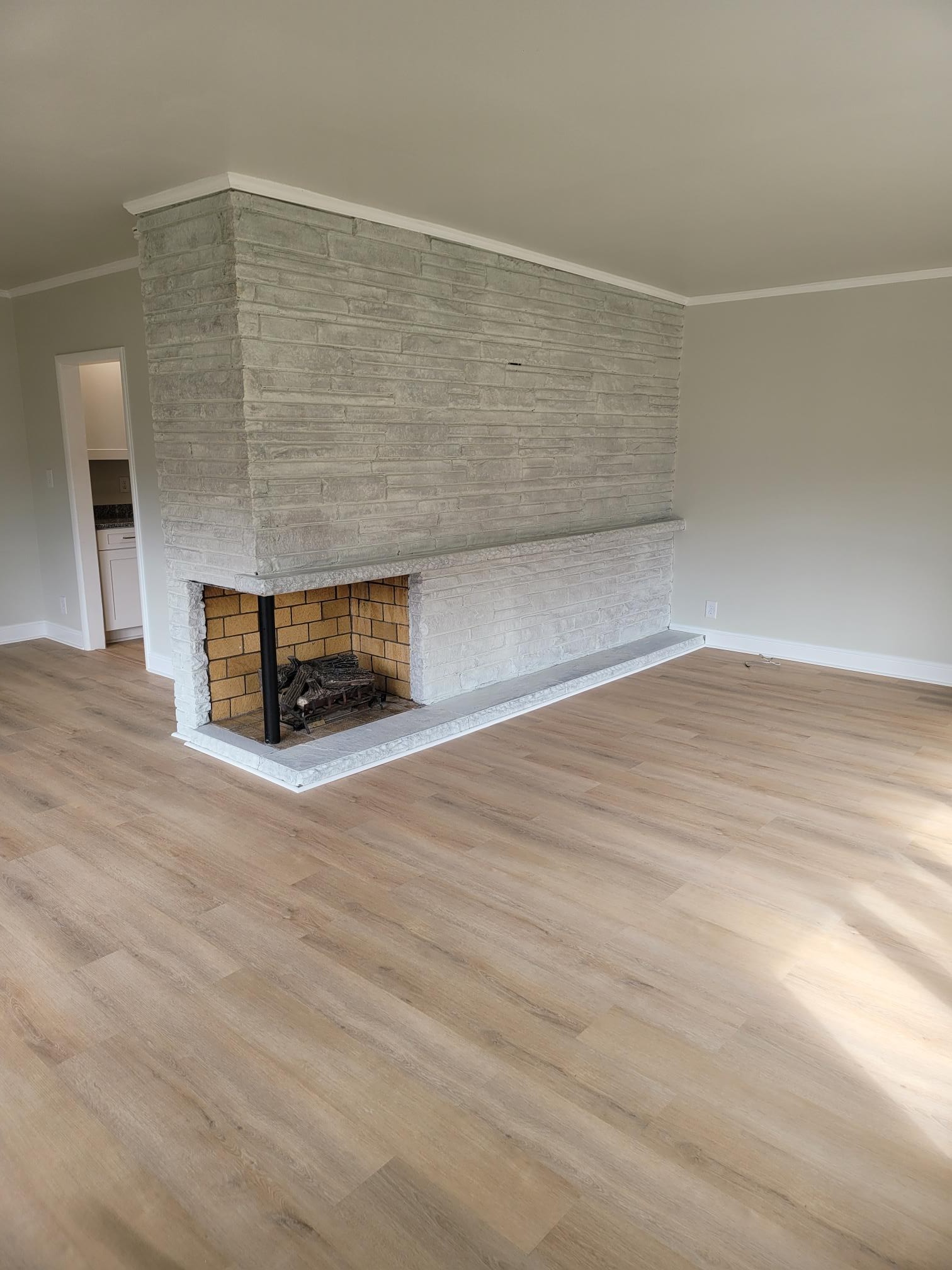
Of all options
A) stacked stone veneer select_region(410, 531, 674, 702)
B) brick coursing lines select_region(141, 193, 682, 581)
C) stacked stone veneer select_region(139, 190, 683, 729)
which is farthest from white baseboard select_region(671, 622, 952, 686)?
brick coursing lines select_region(141, 193, 682, 581)

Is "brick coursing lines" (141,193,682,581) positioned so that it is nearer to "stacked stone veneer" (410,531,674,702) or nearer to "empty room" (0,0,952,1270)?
"empty room" (0,0,952,1270)

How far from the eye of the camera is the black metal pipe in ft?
12.0

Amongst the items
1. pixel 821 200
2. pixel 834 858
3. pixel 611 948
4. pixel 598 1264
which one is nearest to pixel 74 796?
pixel 611 948

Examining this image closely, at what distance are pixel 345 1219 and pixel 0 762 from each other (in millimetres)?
3060

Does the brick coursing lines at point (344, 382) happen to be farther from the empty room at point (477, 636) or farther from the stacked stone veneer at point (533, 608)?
the stacked stone veneer at point (533, 608)

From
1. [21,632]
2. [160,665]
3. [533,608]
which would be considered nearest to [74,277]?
[160,665]

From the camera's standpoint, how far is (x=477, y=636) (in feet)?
15.3

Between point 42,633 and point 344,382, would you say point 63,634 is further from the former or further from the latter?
point 344,382

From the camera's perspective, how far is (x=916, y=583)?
5.22 meters

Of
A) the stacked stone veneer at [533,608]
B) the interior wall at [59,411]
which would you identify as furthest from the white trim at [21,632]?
the stacked stone veneer at [533,608]

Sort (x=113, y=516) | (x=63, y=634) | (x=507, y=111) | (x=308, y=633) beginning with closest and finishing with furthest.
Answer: (x=507, y=111)
(x=308, y=633)
(x=63, y=634)
(x=113, y=516)

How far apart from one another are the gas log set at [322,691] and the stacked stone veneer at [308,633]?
115 millimetres

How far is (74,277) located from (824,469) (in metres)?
4.91

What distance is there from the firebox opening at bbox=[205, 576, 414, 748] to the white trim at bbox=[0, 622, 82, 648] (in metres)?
2.34
